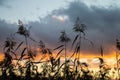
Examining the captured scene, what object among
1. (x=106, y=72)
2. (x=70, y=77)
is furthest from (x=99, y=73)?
(x=70, y=77)

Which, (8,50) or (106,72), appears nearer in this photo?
(8,50)

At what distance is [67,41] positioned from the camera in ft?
36.2

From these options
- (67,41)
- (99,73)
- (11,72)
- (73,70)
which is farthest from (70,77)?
(99,73)

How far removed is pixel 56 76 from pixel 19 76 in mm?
1366

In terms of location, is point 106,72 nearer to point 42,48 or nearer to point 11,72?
point 42,48

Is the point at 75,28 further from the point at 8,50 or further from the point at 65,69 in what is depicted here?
the point at 8,50

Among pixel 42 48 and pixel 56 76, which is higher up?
pixel 42 48

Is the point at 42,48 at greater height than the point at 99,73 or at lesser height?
greater

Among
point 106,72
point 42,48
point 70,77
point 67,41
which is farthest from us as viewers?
point 106,72

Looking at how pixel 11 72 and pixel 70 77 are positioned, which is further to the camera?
pixel 11 72

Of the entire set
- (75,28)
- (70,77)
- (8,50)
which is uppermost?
(75,28)

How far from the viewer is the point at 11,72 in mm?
11125

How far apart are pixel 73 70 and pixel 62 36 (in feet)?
5.20

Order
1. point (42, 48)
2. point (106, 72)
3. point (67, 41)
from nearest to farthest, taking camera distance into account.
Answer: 1. point (67, 41)
2. point (42, 48)
3. point (106, 72)
